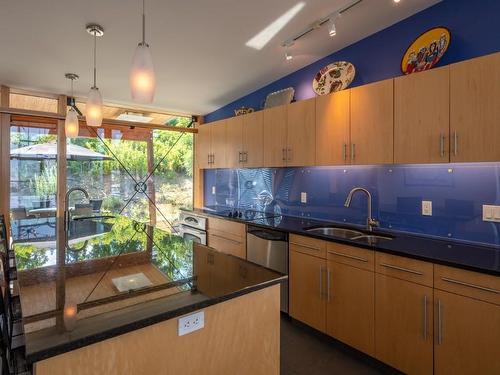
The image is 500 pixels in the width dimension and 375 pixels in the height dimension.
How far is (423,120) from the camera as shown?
2.17 meters

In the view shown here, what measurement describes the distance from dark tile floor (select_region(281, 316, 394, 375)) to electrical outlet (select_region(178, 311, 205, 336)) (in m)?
1.33

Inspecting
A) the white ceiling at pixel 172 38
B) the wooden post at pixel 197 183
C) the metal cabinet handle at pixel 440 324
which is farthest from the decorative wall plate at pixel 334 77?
the wooden post at pixel 197 183

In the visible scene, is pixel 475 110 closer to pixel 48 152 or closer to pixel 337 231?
pixel 337 231

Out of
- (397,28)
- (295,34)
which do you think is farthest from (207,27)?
(397,28)

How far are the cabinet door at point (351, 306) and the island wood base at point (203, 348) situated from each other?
1075 millimetres

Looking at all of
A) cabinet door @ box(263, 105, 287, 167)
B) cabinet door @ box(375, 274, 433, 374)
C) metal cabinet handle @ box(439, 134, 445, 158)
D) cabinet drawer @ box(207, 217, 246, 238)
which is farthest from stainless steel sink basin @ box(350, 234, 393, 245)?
cabinet drawer @ box(207, 217, 246, 238)

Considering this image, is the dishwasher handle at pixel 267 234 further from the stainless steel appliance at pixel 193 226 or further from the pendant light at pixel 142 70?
the pendant light at pixel 142 70

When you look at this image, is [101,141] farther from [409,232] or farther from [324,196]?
[409,232]

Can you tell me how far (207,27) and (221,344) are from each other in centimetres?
255

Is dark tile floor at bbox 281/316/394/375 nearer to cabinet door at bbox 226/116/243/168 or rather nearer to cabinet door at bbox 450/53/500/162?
cabinet door at bbox 450/53/500/162

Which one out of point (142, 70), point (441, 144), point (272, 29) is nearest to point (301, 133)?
point (272, 29)

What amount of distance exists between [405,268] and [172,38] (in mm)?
2739

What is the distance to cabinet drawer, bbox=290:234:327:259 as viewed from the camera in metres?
2.49

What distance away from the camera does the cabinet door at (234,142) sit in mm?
3982
